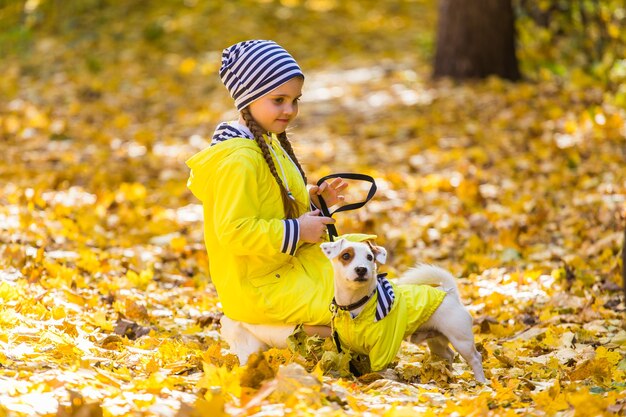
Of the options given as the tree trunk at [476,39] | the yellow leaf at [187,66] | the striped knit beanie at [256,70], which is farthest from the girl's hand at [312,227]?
the yellow leaf at [187,66]

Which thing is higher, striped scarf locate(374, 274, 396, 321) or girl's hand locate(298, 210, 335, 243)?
girl's hand locate(298, 210, 335, 243)

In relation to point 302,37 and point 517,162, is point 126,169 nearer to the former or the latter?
point 517,162

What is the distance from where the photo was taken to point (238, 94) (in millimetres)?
3602

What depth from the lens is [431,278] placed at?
3.71 metres

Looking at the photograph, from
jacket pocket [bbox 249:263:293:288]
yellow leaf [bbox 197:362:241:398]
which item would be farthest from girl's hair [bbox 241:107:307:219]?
yellow leaf [bbox 197:362:241:398]

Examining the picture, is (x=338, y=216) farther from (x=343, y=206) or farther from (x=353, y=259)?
(x=353, y=259)

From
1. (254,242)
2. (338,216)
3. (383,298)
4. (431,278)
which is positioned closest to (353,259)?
(383,298)

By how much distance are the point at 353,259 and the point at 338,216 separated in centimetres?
311

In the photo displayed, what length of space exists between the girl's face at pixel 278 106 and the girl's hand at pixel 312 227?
0.42 meters

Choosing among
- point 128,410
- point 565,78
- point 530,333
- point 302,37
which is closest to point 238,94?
point 128,410

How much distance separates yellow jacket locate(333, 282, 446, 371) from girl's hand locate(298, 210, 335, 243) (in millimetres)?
311

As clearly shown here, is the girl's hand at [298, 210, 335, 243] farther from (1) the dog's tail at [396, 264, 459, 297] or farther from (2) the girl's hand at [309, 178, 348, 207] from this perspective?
(1) the dog's tail at [396, 264, 459, 297]

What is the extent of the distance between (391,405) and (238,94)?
1.46m

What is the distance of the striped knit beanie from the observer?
138 inches
